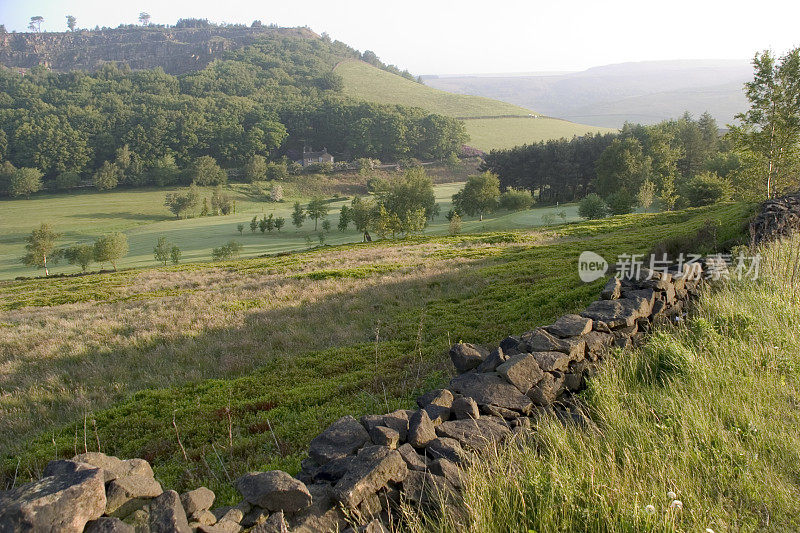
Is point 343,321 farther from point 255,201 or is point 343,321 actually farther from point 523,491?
point 255,201

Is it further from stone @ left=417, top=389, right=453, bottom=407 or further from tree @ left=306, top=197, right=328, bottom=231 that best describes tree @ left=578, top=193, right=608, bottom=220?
stone @ left=417, top=389, right=453, bottom=407

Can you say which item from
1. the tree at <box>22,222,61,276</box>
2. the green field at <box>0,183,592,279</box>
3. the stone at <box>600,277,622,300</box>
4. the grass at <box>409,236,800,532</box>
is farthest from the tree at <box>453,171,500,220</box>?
the grass at <box>409,236,800,532</box>

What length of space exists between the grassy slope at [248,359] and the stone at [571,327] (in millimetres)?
2215

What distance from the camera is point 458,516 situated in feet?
12.4

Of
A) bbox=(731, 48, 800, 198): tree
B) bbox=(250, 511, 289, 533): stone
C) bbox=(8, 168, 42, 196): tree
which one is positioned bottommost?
bbox=(250, 511, 289, 533): stone

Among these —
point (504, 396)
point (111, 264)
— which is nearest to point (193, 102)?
point (111, 264)

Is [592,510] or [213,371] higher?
[592,510]

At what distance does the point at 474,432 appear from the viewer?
486 cm

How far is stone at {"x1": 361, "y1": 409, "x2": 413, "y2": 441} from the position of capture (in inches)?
189

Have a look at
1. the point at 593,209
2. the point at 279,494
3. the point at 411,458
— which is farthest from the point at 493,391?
the point at 593,209

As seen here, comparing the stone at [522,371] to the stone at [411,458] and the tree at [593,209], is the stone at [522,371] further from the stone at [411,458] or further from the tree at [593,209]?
the tree at [593,209]

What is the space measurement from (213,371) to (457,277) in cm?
1097

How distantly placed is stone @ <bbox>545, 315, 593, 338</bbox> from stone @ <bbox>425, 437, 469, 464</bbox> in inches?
126

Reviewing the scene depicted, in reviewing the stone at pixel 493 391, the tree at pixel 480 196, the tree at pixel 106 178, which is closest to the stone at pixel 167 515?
the stone at pixel 493 391
